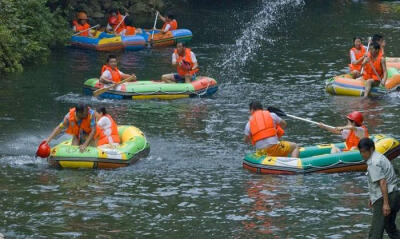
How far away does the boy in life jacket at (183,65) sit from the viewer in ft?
74.7

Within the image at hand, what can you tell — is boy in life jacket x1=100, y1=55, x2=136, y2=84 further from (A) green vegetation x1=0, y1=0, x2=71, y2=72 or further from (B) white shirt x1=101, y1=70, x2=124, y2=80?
(A) green vegetation x1=0, y1=0, x2=71, y2=72

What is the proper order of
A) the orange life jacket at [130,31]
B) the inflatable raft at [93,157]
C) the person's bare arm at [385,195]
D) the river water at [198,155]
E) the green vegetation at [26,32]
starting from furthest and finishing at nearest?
the orange life jacket at [130,31], the green vegetation at [26,32], the inflatable raft at [93,157], the river water at [198,155], the person's bare arm at [385,195]

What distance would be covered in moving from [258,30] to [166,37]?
5.84m

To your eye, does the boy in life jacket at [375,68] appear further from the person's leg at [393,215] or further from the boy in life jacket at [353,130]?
the person's leg at [393,215]

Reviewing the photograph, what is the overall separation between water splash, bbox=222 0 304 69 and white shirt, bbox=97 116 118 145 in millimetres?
11129

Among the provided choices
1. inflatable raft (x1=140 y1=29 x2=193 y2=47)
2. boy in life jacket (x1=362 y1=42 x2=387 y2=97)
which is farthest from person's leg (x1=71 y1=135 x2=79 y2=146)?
inflatable raft (x1=140 y1=29 x2=193 y2=47)

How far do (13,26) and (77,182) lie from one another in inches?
167

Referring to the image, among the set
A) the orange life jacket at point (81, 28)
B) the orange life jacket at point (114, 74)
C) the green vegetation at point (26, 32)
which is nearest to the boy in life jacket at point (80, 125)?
the green vegetation at point (26, 32)

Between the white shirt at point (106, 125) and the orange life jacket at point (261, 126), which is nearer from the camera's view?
the orange life jacket at point (261, 126)

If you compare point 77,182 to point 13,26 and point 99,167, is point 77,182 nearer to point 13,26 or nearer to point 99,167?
point 99,167

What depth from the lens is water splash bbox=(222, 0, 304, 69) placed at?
28.9 m

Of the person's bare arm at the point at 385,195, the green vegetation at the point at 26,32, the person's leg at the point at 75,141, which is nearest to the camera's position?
the person's bare arm at the point at 385,195

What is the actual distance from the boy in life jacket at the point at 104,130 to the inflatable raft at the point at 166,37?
1464 centimetres

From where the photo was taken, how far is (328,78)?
25.1 metres
